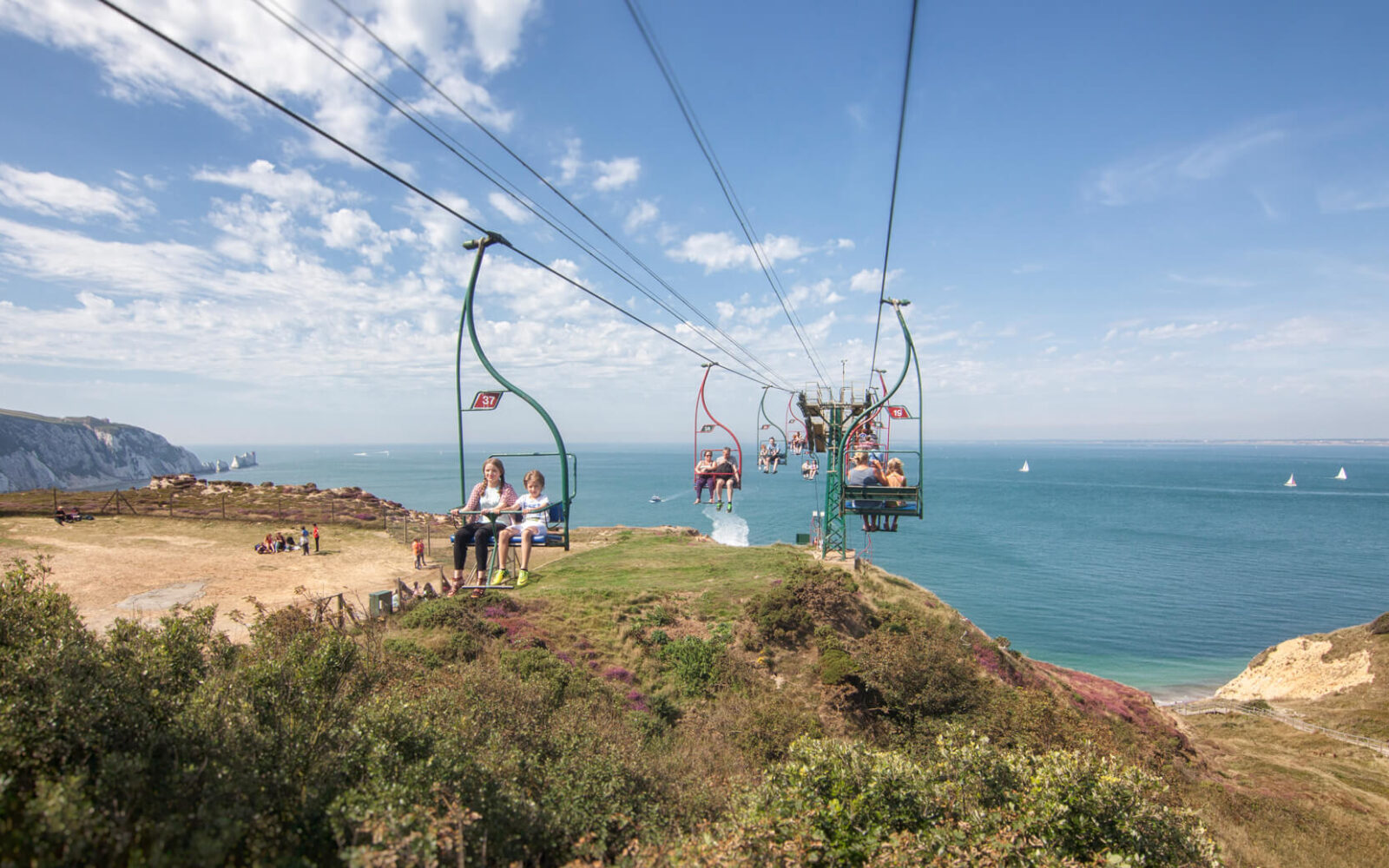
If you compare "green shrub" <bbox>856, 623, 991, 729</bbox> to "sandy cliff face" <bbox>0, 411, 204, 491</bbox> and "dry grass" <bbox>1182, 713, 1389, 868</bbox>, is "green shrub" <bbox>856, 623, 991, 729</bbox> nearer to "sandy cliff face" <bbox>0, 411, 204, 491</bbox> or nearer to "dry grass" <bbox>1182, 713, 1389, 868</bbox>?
"dry grass" <bbox>1182, 713, 1389, 868</bbox>

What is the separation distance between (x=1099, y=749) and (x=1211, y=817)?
4.77m

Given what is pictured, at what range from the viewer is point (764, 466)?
2811 centimetres

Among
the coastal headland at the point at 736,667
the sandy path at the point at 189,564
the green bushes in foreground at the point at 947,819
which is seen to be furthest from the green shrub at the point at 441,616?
the green bushes in foreground at the point at 947,819

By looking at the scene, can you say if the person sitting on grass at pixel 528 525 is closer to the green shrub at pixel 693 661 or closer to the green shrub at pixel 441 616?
the green shrub at pixel 441 616

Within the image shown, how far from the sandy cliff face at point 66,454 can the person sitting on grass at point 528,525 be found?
17104 centimetres

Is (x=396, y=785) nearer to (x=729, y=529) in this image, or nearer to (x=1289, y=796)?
(x=1289, y=796)

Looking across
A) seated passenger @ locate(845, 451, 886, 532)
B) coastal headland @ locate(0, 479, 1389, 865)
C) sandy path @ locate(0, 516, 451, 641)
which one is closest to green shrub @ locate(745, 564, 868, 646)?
coastal headland @ locate(0, 479, 1389, 865)

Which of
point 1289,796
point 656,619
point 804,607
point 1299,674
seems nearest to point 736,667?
point 656,619

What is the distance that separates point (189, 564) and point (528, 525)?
2869cm

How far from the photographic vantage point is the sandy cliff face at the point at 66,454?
443 feet

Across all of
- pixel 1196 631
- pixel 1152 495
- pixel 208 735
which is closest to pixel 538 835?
pixel 208 735

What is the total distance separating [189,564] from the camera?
100ft

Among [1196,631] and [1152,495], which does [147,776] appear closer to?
[1196,631]

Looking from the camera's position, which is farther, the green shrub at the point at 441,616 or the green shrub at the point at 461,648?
the green shrub at the point at 441,616
